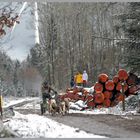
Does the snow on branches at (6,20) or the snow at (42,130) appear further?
the snow at (42,130)

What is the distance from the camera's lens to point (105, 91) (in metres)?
16.7

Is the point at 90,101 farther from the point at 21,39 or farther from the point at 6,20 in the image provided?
the point at 6,20

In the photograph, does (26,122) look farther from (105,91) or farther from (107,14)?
(105,91)

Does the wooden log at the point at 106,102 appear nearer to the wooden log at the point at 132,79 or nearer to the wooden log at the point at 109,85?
the wooden log at the point at 109,85

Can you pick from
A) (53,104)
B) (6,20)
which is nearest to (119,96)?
(53,104)

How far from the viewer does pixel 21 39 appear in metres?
13.1

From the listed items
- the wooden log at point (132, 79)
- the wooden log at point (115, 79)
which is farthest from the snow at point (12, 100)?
the wooden log at point (132, 79)

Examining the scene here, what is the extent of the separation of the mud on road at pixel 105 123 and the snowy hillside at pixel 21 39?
5.59ft

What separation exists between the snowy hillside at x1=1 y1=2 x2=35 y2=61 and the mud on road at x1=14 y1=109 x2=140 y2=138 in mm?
1705

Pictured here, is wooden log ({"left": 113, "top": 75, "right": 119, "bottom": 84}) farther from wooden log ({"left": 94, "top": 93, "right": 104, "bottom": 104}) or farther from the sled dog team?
the sled dog team

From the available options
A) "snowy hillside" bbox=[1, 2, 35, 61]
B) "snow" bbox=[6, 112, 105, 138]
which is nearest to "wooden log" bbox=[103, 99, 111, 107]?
"snowy hillside" bbox=[1, 2, 35, 61]

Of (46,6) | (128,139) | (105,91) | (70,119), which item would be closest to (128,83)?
(105,91)

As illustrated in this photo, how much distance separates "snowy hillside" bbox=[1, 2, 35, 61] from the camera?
12.8m

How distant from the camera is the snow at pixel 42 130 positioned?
11.3 meters
